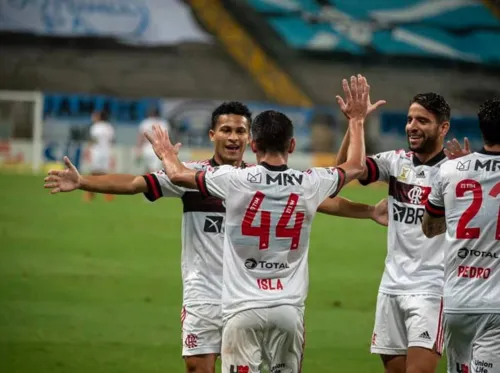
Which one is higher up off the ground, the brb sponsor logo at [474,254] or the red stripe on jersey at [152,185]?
the red stripe on jersey at [152,185]

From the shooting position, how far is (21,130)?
3797 centimetres

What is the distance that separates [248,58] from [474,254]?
→ 122ft

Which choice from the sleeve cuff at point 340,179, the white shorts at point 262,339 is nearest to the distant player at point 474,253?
the sleeve cuff at point 340,179

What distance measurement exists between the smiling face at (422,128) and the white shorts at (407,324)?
114 cm

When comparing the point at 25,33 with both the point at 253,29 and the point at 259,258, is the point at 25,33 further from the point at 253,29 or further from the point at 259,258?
the point at 259,258

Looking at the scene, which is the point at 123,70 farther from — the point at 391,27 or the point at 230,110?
the point at 230,110

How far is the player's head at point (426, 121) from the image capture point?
7523 millimetres

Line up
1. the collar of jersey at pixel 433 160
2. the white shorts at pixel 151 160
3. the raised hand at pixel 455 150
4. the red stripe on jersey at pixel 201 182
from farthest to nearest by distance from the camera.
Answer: the white shorts at pixel 151 160 → the collar of jersey at pixel 433 160 → the raised hand at pixel 455 150 → the red stripe on jersey at pixel 201 182

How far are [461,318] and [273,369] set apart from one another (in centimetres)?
122

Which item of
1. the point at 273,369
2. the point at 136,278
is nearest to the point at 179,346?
the point at 136,278

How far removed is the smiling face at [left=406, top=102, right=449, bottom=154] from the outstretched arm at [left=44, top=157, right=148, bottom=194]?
2037 millimetres

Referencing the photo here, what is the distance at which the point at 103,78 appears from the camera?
42.2 meters

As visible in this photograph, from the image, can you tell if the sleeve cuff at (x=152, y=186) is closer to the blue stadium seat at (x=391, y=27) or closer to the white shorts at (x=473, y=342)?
the white shorts at (x=473, y=342)

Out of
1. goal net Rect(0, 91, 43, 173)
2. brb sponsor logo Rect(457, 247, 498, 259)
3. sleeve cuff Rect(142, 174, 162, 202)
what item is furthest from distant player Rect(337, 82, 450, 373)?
goal net Rect(0, 91, 43, 173)
